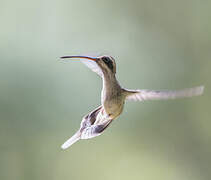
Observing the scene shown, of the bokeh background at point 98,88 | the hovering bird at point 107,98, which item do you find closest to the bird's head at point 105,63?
the hovering bird at point 107,98

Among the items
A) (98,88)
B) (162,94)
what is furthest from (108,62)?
(98,88)

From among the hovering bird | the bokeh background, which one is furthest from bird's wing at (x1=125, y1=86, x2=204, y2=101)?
the bokeh background

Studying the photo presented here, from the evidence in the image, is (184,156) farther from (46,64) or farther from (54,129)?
(46,64)

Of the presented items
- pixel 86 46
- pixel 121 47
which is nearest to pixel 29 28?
pixel 86 46

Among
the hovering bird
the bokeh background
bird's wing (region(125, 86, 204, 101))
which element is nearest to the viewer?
bird's wing (region(125, 86, 204, 101))

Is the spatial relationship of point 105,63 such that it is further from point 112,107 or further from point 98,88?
point 98,88

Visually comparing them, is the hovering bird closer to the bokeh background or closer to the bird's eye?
the bird's eye
